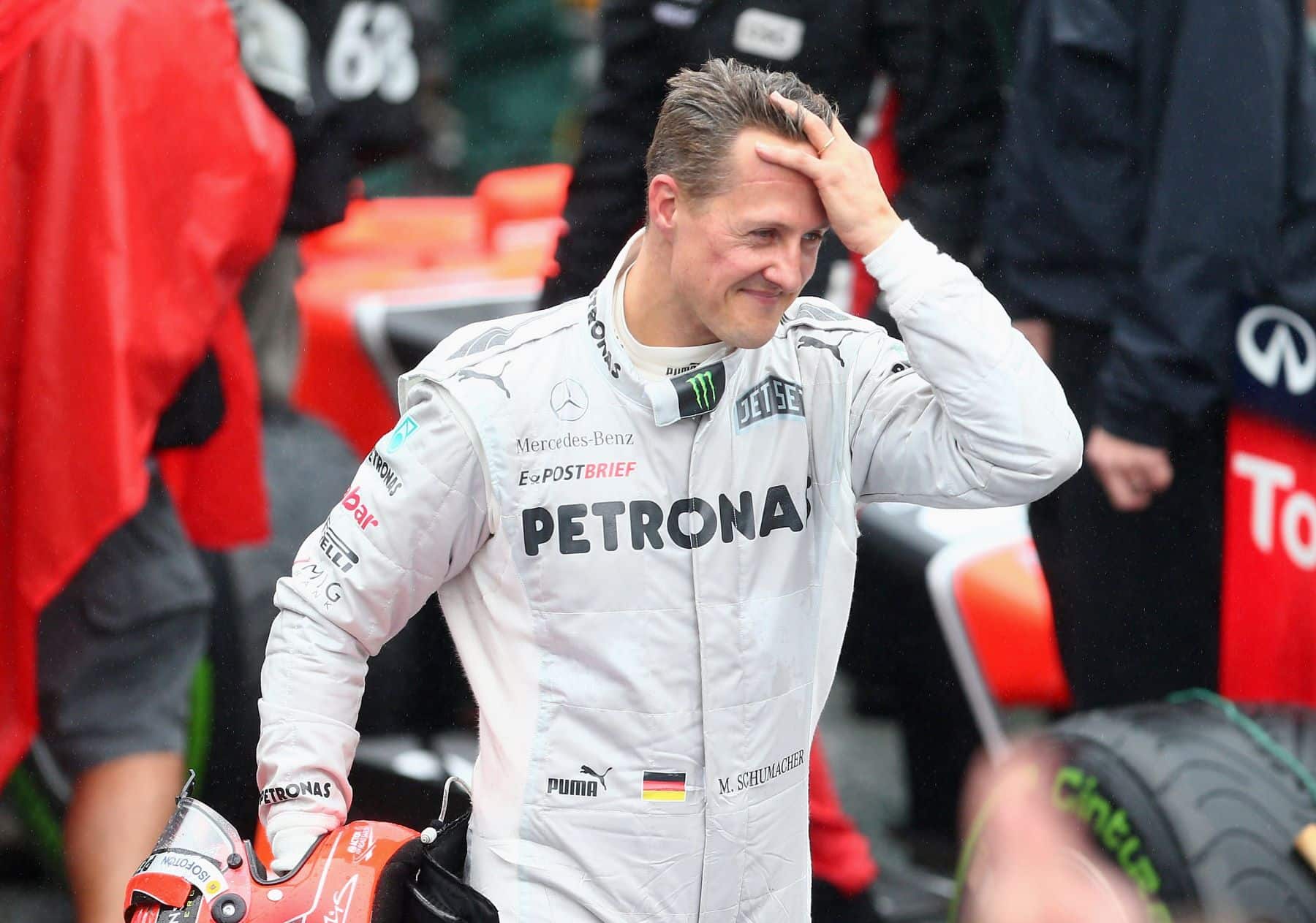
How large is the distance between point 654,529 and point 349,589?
392mm

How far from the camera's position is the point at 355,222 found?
7125 mm

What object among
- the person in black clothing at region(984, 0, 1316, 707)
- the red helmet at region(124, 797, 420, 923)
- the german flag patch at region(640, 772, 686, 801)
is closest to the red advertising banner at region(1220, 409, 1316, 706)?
the person in black clothing at region(984, 0, 1316, 707)

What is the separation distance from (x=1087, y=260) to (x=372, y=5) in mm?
2399

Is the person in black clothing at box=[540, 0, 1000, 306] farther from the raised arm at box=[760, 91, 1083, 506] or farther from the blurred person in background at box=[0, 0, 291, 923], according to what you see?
the raised arm at box=[760, 91, 1083, 506]

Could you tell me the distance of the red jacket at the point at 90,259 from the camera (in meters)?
3.43

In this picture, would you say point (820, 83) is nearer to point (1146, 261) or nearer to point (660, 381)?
point (1146, 261)

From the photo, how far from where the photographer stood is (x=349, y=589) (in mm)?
2432

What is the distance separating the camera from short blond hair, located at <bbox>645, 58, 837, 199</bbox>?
7.64 feet

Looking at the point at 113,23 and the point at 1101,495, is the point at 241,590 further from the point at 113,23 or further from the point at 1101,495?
the point at 1101,495

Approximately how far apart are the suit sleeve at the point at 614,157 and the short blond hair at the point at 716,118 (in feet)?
5.02

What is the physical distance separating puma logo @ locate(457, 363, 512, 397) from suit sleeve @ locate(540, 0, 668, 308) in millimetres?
1501

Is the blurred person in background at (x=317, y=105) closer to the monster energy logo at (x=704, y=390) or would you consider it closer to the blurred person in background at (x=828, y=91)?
the blurred person in background at (x=828, y=91)

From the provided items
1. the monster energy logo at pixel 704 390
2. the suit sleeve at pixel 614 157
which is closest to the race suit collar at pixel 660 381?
the monster energy logo at pixel 704 390

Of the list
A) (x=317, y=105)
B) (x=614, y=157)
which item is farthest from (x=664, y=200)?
(x=317, y=105)
